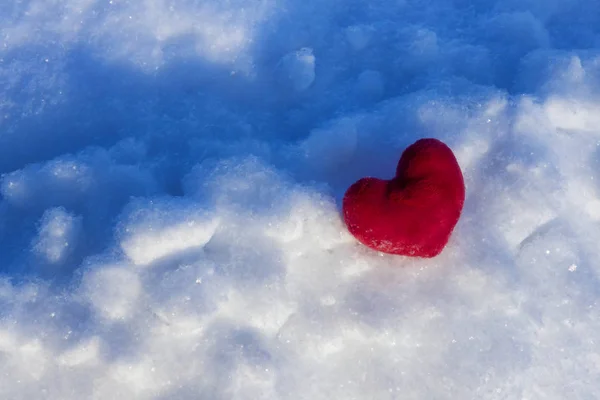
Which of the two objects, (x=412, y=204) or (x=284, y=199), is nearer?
(x=412, y=204)

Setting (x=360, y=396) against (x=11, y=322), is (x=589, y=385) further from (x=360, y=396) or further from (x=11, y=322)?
(x=11, y=322)

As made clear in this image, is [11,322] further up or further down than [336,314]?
further up

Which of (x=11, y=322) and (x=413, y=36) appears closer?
(x=11, y=322)

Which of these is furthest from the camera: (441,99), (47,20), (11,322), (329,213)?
(47,20)

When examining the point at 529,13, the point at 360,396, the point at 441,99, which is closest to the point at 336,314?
the point at 360,396
